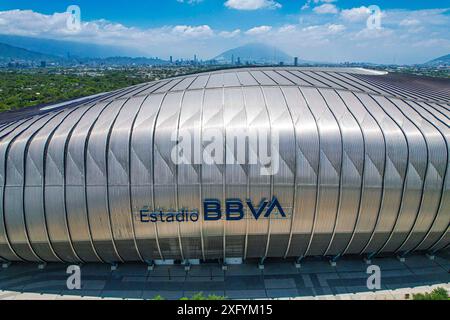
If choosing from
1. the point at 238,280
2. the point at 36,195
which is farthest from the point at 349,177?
the point at 36,195

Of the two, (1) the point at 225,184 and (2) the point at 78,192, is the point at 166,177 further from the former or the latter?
(2) the point at 78,192

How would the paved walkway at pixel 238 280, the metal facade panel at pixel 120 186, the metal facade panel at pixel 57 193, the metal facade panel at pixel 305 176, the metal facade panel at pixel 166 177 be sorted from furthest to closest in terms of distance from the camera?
the paved walkway at pixel 238 280
the metal facade panel at pixel 57 193
the metal facade panel at pixel 120 186
the metal facade panel at pixel 166 177
the metal facade panel at pixel 305 176

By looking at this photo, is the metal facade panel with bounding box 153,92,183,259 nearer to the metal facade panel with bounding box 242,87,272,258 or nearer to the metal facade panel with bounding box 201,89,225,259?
the metal facade panel with bounding box 201,89,225,259

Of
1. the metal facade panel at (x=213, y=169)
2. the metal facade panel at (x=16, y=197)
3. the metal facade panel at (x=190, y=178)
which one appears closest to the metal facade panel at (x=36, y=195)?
the metal facade panel at (x=16, y=197)

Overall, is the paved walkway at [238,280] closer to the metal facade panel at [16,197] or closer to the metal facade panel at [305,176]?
the metal facade panel at [16,197]

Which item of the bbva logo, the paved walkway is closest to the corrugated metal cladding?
the bbva logo

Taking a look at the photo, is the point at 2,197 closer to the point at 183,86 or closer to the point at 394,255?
the point at 183,86

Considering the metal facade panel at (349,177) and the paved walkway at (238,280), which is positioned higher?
the metal facade panel at (349,177)
